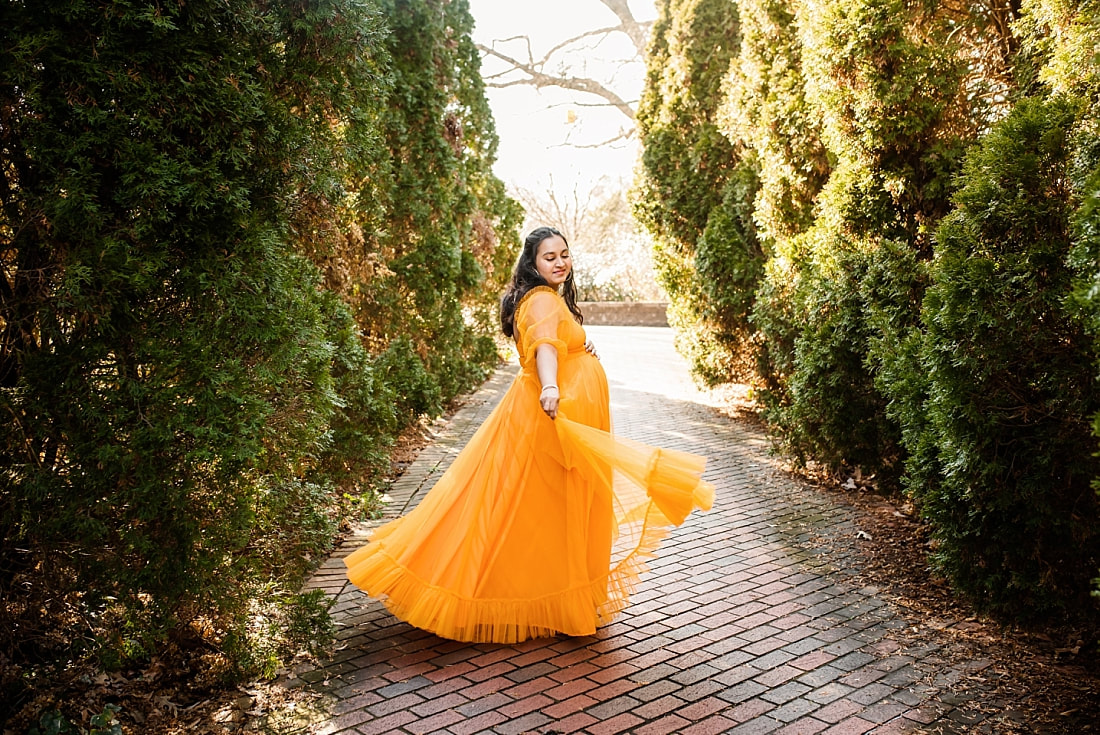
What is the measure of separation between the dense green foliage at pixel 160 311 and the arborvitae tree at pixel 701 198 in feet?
22.5

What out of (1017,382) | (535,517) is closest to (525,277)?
(535,517)

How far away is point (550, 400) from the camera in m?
4.16

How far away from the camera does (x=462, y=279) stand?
39.7 ft

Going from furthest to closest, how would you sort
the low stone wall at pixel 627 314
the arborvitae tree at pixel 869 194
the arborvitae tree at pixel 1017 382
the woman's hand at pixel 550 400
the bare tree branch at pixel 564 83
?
1. the low stone wall at pixel 627 314
2. the bare tree branch at pixel 564 83
3. the arborvitae tree at pixel 869 194
4. the woman's hand at pixel 550 400
5. the arborvitae tree at pixel 1017 382

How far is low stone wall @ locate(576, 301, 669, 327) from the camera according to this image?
1137 inches

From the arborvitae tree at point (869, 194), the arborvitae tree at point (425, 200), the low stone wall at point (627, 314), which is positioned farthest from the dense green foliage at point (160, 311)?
the low stone wall at point (627, 314)

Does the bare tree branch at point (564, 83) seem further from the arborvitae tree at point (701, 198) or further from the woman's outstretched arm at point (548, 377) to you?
the woman's outstretched arm at point (548, 377)

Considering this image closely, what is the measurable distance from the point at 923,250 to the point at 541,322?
3.66 meters

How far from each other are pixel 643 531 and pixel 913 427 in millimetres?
1978

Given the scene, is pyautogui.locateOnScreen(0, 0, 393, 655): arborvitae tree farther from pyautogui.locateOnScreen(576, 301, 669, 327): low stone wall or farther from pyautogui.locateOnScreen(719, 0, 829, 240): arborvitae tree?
pyautogui.locateOnScreen(576, 301, 669, 327): low stone wall

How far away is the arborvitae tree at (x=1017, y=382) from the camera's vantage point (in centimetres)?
390

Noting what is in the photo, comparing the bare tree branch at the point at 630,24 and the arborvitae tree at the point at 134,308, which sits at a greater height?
the bare tree branch at the point at 630,24

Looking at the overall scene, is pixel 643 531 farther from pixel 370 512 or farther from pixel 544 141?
pixel 544 141

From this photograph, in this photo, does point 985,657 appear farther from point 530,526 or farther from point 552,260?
point 552,260
